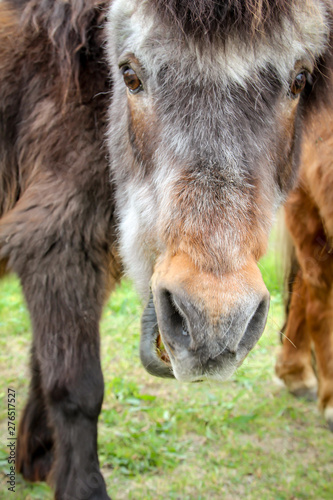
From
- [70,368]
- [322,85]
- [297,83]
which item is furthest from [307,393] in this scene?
[297,83]

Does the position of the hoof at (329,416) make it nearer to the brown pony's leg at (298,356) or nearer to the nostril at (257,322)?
the brown pony's leg at (298,356)

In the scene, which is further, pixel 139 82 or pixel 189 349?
pixel 139 82

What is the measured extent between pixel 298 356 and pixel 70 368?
216cm

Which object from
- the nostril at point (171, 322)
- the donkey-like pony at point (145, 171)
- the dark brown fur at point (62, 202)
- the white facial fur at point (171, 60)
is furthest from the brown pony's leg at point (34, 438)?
the nostril at point (171, 322)

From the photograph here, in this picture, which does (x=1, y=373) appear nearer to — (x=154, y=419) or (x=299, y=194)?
(x=154, y=419)

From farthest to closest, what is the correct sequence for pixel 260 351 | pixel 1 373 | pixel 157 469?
pixel 260 351, pixel 1 373, pixel 157 469

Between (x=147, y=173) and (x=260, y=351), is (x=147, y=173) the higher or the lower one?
the higher one

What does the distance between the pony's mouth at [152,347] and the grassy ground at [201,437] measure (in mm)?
716

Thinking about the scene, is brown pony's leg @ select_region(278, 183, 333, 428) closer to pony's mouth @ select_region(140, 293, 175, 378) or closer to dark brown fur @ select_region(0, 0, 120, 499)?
dark brown fur @ select_region(0, 0, 120, 499)

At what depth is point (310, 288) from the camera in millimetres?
3328

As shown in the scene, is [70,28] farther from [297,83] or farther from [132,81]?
[297,83]

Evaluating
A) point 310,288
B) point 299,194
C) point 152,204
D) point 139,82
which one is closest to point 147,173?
point 152,204

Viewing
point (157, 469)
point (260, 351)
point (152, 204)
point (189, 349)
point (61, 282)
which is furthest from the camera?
point (260, 351)

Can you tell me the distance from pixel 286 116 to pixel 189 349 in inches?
42.7
